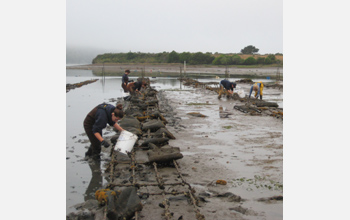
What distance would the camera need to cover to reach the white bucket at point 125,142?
5939 mm

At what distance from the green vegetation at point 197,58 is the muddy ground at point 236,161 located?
39361 mm

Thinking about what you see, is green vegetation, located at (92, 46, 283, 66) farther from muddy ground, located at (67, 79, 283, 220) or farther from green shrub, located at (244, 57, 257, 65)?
muddy ground, located at (67, 79, 283, 220)

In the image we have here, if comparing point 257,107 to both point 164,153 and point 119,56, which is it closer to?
point 164,153

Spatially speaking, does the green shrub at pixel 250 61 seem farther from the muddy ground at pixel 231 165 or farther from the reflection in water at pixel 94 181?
the reflection in water at pixel 94 181

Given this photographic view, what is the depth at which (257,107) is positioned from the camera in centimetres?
1320

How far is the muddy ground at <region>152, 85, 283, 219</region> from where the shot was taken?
14.2 feet

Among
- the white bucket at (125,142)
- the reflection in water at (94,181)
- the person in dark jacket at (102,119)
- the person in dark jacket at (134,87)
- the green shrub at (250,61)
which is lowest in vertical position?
the reflection in water at (94,181)

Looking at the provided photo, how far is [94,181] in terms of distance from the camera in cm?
533

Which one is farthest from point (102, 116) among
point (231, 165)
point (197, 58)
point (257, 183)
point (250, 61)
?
point (197, 58)

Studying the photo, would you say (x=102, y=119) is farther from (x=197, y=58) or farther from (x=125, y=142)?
(x=197, y=58)

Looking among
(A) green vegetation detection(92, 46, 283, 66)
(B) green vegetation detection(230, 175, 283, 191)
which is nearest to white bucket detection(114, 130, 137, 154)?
(B) green vegetation detection(230, 175, 283, 191)

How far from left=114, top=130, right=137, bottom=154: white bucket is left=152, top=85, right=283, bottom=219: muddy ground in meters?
1.04

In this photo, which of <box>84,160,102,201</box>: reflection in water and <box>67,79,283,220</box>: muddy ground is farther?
<box>84,160,102,201</box>: reflection in water

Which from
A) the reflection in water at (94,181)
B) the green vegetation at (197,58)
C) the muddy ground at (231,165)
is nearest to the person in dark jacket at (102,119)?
the reflection in water at (94,181)
